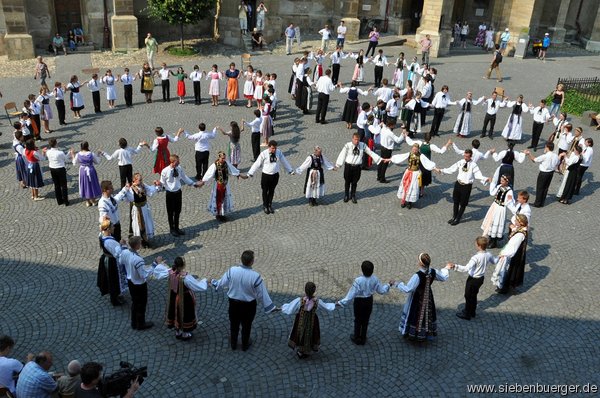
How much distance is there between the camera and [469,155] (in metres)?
11.9

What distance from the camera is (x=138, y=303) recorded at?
8.48 metres

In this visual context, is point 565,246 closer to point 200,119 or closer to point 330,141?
point 330,141

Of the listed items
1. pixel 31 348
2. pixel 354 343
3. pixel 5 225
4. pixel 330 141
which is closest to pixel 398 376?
pixel 354 343

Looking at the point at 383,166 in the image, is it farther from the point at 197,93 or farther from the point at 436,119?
the point at 197,93

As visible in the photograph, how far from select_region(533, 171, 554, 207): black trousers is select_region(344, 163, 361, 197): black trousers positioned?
4.46m

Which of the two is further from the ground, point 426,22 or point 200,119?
point 426,22

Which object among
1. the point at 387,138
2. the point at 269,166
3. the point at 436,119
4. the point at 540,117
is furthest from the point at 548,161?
the point at 269,166

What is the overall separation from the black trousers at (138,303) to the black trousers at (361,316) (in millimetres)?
3210

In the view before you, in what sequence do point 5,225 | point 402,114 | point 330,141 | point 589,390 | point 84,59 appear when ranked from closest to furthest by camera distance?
1. point 589,390
2. point 5,225
3. point 330,141
4. point 402,114
5. point 84,59

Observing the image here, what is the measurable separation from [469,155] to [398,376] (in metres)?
5.75

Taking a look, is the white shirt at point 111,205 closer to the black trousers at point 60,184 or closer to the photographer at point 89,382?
the black trousers at point 60,184

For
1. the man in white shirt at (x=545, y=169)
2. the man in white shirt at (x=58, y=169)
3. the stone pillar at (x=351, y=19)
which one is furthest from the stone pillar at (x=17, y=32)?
the man in white shirt at (x=545, y=169)

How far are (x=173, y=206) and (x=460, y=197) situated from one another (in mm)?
6223

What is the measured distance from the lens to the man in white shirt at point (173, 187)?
11.0m
